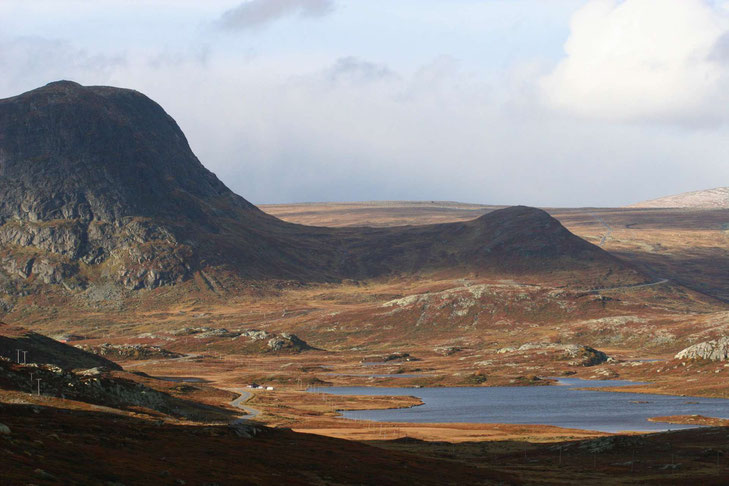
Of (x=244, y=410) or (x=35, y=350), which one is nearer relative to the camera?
(x=244, y=410)

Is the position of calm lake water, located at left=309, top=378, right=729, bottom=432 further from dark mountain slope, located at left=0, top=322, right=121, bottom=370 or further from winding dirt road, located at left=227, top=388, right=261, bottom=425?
dark mountain slope, located at left=0, top=322, right=121, bottom=370

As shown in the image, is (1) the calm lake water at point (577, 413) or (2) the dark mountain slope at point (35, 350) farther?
(2) the dark mountain slope at point (35, 350)

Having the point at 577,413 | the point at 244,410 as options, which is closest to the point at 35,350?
the point at 244,410

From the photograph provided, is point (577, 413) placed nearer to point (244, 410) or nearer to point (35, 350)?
point (244, 410)

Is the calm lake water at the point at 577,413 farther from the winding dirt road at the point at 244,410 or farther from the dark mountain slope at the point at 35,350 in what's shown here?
the dark mountain slope at the point at 35,350

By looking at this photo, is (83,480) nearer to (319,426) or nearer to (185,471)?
(185,471)

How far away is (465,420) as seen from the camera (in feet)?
567

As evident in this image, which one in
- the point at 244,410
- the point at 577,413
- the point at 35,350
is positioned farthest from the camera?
the point at 35,350

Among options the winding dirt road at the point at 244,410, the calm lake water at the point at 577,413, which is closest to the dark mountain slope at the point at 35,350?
the winding dirt road at the point at 244,410

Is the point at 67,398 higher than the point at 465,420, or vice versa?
the point at 67,398

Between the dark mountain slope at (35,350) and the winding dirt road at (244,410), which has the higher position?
the dark mountain slope at (35,350)

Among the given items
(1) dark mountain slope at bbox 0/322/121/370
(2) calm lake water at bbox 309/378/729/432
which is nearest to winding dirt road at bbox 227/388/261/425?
(2) calm lake water at bbox 309/378/729/432

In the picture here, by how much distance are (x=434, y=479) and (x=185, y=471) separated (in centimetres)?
2813

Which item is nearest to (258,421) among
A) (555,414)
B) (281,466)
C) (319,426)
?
(319,426)
